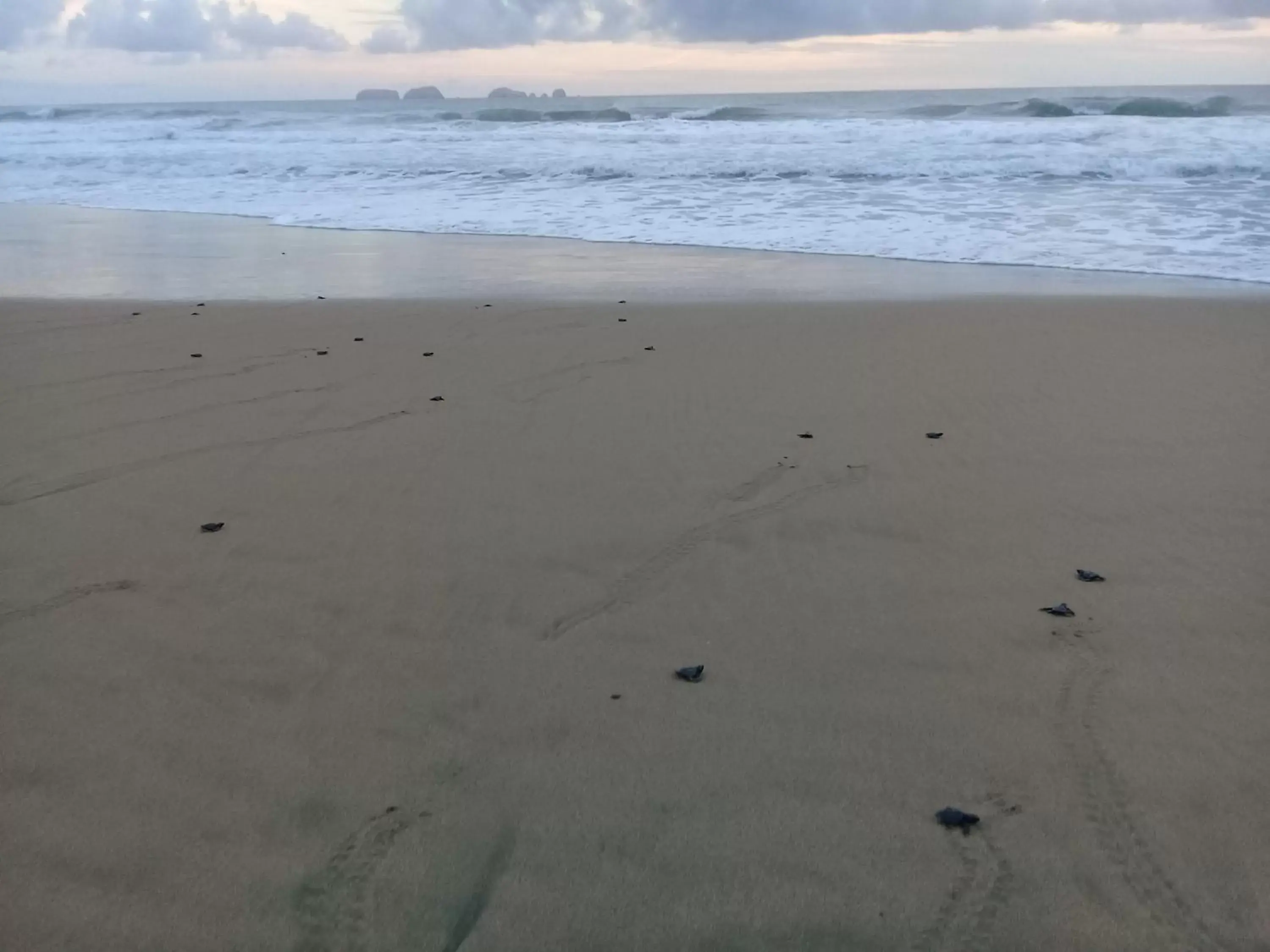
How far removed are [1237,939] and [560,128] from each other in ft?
93.7

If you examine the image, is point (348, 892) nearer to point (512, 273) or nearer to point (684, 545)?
point (684, 545)

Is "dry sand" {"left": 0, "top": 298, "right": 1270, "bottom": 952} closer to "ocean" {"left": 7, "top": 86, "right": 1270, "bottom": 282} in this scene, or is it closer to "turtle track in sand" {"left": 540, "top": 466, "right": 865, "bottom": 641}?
"turtle track in sand" {"left": 540, "top": 466, "right": 865, "bottom": 641}

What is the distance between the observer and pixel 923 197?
1327cm

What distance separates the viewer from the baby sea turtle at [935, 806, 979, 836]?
83.8 inches

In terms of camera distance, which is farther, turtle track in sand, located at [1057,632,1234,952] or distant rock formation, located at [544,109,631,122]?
distant rock formation, located at [544,109,631,122]

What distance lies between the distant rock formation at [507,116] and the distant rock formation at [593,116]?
54 centimetres

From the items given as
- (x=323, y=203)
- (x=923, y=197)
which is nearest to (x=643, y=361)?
(x=923, y=197)

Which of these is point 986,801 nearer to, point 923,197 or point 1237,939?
point 1237,939

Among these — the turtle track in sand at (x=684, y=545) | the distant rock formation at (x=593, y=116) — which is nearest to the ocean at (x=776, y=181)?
the distant rock formation at (x=593, y=116)

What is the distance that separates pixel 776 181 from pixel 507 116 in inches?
973

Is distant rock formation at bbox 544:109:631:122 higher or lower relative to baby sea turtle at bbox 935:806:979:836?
higher

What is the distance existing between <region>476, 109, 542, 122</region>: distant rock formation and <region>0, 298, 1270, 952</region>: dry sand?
1328 inches

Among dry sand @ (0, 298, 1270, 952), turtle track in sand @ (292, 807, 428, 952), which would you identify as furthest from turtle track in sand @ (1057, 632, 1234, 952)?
turtle track in sand @ (292, 807, 428, 952)

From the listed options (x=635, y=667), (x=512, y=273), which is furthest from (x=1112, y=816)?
(x=512, y=273)
